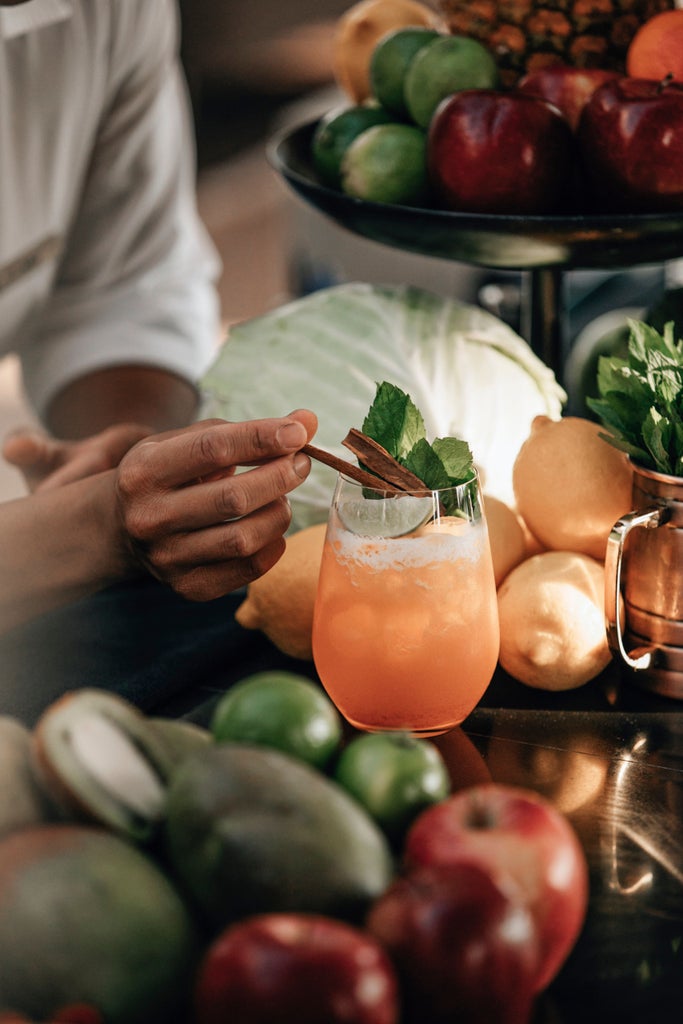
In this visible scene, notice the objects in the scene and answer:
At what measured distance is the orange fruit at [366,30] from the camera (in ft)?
4.07

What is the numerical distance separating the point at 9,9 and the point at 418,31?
0.52 metres

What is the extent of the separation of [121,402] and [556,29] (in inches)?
34.0

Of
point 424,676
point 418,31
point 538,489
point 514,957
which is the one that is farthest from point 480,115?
point 514,957

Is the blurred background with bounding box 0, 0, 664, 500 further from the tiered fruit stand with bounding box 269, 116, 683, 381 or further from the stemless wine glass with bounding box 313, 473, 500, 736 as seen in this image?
the stemless wine glass with bounding box 313, 473, 500, 736

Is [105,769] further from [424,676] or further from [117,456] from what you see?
[117,456]

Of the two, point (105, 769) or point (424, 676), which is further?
point (424, 676)

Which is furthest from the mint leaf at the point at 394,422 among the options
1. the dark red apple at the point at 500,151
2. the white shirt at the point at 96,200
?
the white shirt at the point at 96,200

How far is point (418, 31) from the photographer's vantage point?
112cm

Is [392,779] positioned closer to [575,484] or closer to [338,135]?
[575,484]

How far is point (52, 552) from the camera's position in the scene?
1035 mm

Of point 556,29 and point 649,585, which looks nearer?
point 649,585

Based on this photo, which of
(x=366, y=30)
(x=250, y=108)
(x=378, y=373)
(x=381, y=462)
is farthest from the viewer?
(x=250, y=108)

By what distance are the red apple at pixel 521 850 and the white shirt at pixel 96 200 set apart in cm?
116

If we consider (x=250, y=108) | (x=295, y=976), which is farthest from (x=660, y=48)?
(x=250, y=108)
